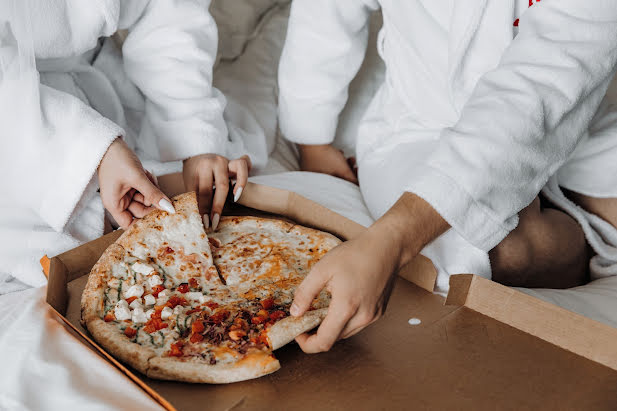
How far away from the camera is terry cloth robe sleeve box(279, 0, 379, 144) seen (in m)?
1.37

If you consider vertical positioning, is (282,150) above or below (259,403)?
below

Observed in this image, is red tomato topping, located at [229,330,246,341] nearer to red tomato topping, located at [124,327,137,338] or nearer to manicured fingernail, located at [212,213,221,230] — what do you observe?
red tomato topping, located at [124,327,137,338]

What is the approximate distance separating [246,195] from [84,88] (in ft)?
1.49

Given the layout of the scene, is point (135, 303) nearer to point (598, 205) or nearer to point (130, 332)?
point (130, 332)

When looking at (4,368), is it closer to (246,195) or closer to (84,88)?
(246,195)

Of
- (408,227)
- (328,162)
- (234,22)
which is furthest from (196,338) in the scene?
(234,22)

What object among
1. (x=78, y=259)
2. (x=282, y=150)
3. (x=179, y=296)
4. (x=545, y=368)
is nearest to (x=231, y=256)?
(x=179, y=296)

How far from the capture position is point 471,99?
0.93m

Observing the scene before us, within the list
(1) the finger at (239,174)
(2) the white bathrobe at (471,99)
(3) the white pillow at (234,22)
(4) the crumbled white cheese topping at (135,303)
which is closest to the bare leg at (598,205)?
(2) the white bathrobe at (471,99)

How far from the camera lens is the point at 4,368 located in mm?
738

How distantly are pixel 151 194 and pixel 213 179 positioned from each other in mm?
214

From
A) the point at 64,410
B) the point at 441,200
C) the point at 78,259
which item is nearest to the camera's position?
the point at 64,410

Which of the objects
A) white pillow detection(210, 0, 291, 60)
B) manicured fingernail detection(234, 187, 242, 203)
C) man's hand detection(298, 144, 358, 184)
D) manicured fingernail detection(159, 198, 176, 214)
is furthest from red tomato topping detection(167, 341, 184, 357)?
white pillow detection(210, 0, 291, 60)

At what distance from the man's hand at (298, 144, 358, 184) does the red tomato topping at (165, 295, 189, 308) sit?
2.31 ft
